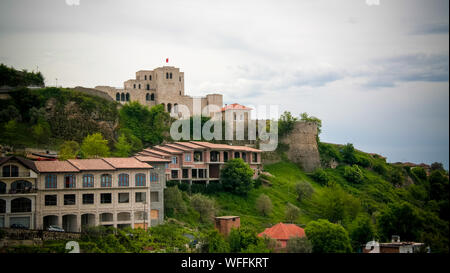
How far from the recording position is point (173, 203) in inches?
1242

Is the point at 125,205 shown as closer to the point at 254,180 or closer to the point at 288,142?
the point at 254,180

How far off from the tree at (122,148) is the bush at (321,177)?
674 inches

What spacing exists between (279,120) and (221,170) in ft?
48.7

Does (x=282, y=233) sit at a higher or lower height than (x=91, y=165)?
lower

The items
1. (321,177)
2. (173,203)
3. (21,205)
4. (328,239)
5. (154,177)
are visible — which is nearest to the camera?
(21,205)

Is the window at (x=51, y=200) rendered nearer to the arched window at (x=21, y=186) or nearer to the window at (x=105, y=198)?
the arched window at (x=21, y=186)

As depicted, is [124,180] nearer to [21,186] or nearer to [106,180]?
[106,180]

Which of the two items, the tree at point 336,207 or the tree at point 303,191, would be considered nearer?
the tree at point 336,207

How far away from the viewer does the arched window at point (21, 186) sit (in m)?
26.6

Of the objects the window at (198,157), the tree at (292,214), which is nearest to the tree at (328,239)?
the tree at (292,214)

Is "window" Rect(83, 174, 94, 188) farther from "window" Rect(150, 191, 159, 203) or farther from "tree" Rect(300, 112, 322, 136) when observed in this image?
"tree" Rect(300, 112, 322, 136)

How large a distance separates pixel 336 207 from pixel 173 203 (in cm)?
1191

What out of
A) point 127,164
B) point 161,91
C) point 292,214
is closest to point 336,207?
point 292,214

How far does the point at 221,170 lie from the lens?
125 feet
